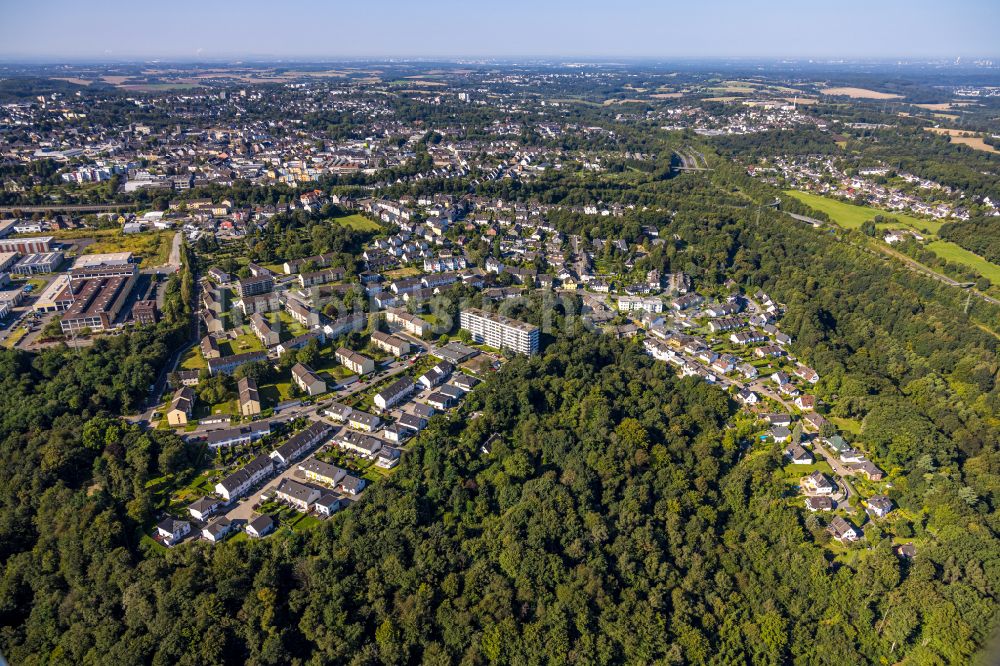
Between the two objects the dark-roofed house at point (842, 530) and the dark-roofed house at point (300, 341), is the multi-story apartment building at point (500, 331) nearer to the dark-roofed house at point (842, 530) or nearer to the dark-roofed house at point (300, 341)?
the dark-roofed house at point (300, 341)

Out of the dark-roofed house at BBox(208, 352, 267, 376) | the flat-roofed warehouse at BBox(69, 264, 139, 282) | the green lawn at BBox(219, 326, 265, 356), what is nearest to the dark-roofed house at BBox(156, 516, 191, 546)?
the dark-roofed house at BBox(208, 352, 267, 376)

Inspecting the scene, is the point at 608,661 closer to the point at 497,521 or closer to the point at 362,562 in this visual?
the point at 497,521

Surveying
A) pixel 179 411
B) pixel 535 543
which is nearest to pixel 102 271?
pixel 179 411

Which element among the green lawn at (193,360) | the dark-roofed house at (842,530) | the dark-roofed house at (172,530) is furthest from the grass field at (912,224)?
the green lawn at (193,360)

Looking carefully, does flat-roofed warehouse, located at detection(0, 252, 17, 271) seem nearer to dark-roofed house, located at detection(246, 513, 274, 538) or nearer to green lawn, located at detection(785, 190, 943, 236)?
dark-roofed house, located at detection(246, 513, 274, 538)

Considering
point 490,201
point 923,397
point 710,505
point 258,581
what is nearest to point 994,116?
point 490,201

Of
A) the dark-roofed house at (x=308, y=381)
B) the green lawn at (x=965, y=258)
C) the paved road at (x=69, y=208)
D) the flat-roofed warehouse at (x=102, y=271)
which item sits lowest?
the dark-roofed house at (x=308, y=381)
